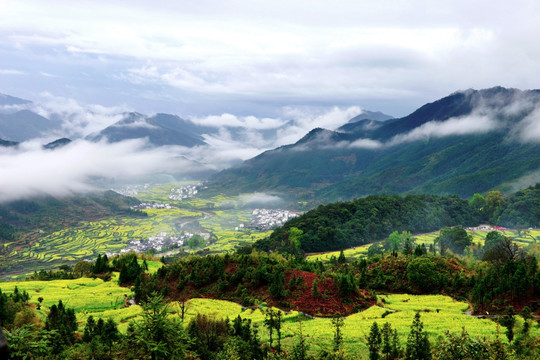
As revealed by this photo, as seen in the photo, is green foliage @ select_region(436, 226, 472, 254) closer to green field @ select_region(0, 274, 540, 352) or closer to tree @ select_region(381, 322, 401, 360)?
green field @ select_region(0, 274, 540, 352)

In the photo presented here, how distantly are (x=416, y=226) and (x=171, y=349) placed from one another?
13228 cm

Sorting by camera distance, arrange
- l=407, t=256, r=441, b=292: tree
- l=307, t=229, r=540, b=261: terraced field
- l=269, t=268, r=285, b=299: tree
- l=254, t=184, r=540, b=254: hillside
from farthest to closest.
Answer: l=254, t=184, r=540, b=254: hillside, l=307, t=229, r=540, b=261: terraced field, l=407, t=256, r=441, b=292: tree, l=269, t=268, r=285, b=299: tree

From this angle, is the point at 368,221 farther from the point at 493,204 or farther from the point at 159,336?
the point at 159,336

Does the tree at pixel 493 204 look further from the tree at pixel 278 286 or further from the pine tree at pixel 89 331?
the pine tree at pixel 89 331

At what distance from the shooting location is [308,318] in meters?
48.6

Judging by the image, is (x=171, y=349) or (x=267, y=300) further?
(x=267, y=300)

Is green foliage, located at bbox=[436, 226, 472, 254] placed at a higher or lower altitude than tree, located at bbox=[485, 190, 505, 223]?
lower

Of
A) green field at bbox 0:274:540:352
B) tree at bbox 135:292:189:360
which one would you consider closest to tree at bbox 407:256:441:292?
green field at bbox 0:274:540:352

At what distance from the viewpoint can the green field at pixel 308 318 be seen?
39281 mm

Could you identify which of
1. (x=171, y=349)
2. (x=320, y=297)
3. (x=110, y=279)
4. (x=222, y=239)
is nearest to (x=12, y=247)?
(x=222, y=239)

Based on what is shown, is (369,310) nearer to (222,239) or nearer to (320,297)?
(320,297)

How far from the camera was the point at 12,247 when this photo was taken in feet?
584

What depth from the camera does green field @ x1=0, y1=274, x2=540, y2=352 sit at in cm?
3928

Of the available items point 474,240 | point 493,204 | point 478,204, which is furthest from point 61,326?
point 478,204
